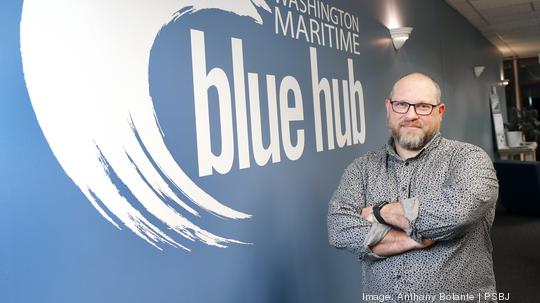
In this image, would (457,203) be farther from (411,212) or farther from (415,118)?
(415,118)

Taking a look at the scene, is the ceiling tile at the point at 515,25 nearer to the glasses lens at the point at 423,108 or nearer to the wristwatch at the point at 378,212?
the glasses lens at the point at 423,108

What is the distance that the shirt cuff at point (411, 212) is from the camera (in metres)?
1.38

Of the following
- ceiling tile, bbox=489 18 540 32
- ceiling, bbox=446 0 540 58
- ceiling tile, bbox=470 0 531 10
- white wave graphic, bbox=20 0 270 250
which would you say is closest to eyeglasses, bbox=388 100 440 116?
white wave graphic, bbox=20 0 270 250

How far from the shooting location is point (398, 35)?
3838 mm

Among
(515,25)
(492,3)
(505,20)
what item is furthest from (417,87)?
(515,25)

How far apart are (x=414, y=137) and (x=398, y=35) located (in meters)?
2.52

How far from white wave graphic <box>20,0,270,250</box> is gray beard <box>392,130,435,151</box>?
2.49ft

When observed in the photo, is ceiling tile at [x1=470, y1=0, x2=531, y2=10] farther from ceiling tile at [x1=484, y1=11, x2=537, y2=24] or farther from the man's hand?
the man's hand

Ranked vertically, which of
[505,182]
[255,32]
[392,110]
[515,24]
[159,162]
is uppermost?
[515,24]

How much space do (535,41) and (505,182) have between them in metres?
4.69

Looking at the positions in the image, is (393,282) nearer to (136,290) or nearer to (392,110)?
(392,110)

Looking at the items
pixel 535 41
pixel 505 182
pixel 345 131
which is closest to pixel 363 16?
pixel 345 131

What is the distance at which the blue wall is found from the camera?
120 centimetres

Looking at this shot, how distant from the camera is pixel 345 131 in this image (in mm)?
2852
